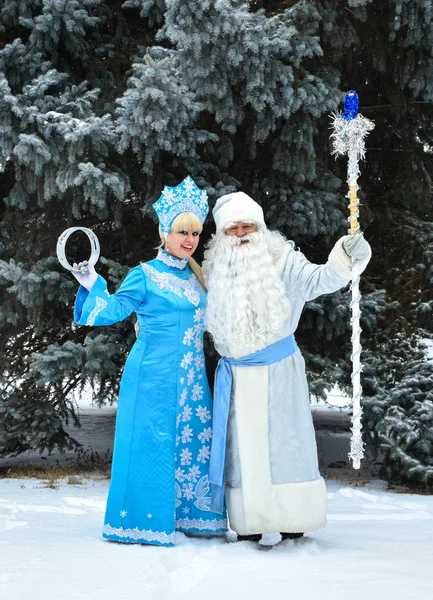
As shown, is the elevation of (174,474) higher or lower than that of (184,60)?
lower

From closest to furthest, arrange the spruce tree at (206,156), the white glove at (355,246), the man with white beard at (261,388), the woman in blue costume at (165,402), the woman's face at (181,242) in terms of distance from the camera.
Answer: the white glove at (355,246) → the man with white beard at (261,388) → the woman in blue costume at (165,402) → the woman's face at (181,242) → the spruce tree at (206,156)

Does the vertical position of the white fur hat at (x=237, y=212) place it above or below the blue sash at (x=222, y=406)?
above

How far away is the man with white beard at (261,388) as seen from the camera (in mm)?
3338

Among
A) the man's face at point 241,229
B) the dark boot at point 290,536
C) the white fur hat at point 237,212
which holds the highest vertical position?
the white fur hat at point 237,212

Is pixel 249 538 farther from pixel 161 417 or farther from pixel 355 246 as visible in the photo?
pixel 355 246

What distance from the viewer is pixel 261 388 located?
341 centimetres

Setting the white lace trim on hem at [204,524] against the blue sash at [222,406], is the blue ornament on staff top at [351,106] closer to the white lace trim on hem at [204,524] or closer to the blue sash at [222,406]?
the blue sash at [222,406]

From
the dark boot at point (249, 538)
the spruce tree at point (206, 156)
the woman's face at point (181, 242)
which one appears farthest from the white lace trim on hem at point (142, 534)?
the spruce tree at point (206, 156)

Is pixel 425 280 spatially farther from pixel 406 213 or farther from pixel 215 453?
pixel 215 453

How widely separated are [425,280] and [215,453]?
9.87 feet

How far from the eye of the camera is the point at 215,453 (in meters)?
3.43

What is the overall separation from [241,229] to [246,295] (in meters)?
0.34

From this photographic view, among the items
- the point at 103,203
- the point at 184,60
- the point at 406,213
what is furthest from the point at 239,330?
the point at 406,213

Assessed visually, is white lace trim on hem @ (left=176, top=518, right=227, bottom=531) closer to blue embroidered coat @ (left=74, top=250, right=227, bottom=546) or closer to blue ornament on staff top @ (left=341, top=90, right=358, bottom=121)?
blue embroidered coat @ (left=74, top=250, right=227, bottom=546)
